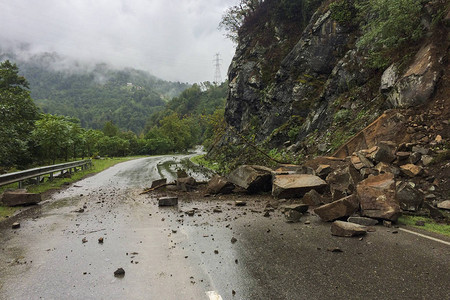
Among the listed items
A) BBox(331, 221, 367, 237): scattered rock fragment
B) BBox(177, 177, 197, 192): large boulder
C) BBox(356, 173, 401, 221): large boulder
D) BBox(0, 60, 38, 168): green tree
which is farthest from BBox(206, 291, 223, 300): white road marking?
BBox(0, 60, 38, 168): green tree

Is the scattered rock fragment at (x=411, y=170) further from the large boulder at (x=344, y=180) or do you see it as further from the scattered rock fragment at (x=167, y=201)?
the scattered rock fragment at (x=167, y=201)

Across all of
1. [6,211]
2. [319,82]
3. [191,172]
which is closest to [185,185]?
[6,211]

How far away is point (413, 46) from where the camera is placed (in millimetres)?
13508

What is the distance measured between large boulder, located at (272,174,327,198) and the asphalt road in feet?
7.09

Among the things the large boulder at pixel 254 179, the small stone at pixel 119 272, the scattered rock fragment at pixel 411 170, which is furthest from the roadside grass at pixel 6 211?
the scattered rock fragment at pixel 411 170

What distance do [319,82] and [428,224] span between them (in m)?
19.2

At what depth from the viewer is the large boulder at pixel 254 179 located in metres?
11.1

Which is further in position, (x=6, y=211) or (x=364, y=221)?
(x=6, y=211)

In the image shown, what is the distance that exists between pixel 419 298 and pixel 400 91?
1166 cm

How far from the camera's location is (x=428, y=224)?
632 cm

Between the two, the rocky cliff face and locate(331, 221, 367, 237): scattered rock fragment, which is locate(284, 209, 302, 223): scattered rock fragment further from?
the rocky cliff face

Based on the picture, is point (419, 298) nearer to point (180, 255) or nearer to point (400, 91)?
point (180, 255)

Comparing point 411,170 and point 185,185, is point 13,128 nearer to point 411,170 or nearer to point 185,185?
point 185,185

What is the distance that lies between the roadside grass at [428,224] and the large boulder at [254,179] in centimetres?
525
